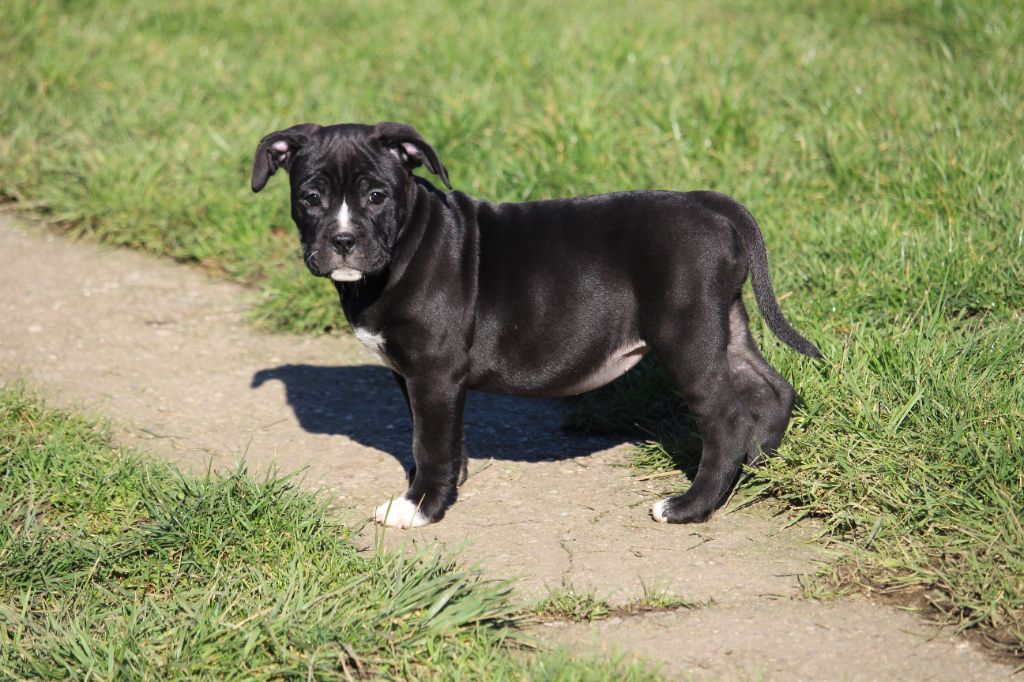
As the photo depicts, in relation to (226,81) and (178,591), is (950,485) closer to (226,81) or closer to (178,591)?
(178,591)

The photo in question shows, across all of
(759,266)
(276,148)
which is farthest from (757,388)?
(276,148)

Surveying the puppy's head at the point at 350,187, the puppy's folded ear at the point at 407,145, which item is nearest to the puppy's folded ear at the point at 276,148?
the puppy's head at the point at 350,187

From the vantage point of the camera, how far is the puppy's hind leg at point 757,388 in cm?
457

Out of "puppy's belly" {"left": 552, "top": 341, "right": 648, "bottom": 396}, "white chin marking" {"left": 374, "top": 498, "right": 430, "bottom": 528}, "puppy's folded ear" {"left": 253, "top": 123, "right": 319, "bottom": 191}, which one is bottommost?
"white chin marking" {"left": 374, "top": 498, "right": 430, "bottom": 528}

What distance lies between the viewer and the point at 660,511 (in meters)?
4.47

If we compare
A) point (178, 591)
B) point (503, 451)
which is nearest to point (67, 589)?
point (178, 591)

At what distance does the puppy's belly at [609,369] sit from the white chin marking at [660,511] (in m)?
0.58

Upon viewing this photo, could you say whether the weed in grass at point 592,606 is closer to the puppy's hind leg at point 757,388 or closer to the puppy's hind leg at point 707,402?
the puppy's hind leg at point 707,402

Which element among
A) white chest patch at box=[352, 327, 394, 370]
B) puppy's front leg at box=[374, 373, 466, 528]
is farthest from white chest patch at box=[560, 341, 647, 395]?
white chest patch at box=[352, 327, 394, 370]

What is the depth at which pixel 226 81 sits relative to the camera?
8.47 m

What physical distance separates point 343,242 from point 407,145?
572 mm

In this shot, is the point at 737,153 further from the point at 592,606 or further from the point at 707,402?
the point at 592,606

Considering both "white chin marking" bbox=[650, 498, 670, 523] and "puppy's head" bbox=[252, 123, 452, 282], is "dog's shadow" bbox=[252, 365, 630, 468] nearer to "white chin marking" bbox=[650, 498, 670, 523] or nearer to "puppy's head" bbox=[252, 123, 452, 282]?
"white chin marking" bbox=[650, 498, 670, 523]

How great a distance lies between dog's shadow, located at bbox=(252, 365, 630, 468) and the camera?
5.38 m
